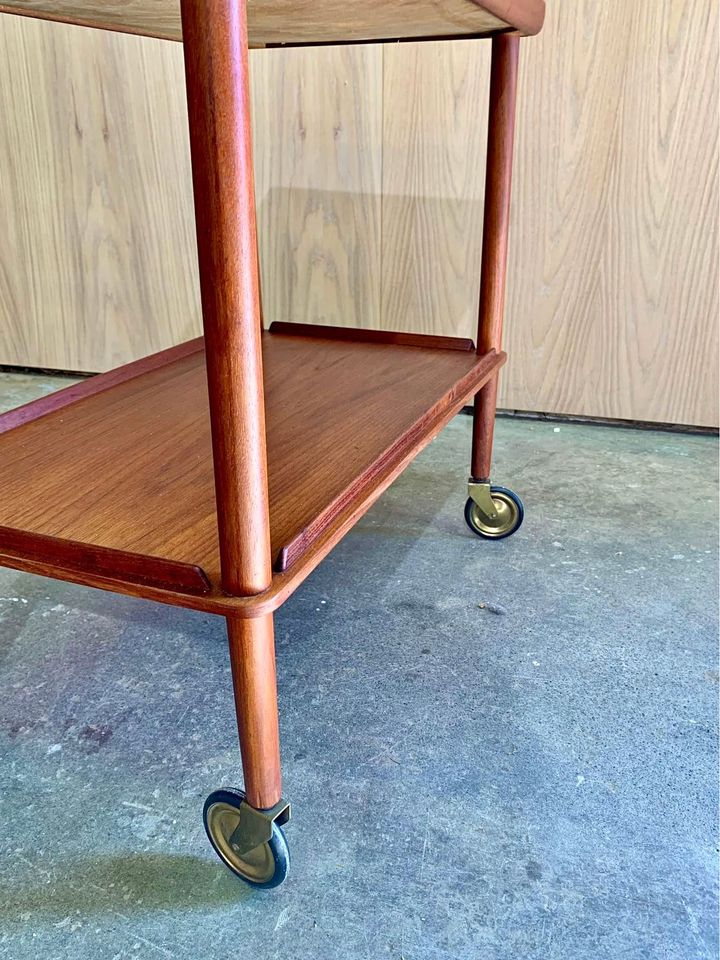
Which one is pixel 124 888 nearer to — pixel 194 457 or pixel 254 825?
pixel 254 825

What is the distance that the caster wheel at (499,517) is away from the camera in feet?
4.08

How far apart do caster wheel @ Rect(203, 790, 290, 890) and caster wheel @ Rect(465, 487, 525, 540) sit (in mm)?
642

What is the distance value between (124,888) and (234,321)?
1.49ft

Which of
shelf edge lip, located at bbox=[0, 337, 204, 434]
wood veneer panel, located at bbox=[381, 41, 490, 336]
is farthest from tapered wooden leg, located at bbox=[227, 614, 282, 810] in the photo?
wood veneer panel, located at bbox=[381, 41, 490, 336]

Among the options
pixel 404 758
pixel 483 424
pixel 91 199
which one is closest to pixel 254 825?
pixel 404 758

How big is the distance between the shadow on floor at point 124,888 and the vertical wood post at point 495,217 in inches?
27.3

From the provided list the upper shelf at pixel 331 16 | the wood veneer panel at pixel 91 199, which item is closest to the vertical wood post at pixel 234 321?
the upper shelf at pixel 331 16

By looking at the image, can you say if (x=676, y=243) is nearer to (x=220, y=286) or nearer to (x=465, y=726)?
(x=465, y=726)

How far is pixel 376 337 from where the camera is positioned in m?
1.32

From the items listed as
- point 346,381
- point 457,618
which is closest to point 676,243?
point 346,381

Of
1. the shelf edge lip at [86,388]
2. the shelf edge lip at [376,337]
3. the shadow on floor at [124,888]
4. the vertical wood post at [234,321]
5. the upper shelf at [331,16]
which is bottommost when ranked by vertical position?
the shadow on floor at [124,888]

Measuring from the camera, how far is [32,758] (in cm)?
82

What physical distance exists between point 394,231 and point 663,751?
111cm

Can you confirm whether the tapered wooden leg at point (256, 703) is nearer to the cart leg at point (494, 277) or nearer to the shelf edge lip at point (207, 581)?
the shelf edge lip at point (207, 581)
